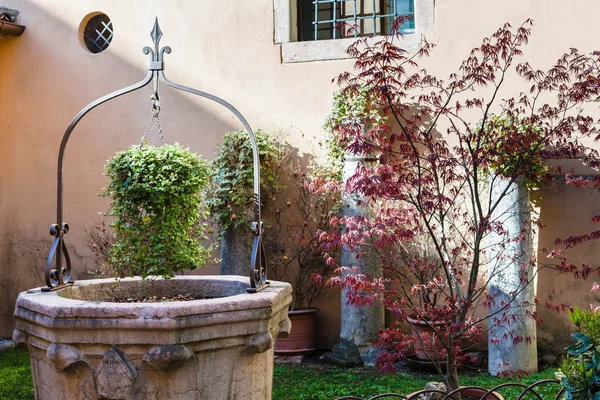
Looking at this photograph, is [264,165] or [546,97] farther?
[264,165]

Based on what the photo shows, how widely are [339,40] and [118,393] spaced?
4938mm

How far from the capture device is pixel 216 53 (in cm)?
806

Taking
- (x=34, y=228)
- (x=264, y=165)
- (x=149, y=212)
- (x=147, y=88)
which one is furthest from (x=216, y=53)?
(x=149, y=212)

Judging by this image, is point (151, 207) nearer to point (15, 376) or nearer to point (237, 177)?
point (237, 177)

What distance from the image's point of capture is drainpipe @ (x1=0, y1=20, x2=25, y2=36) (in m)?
8.50

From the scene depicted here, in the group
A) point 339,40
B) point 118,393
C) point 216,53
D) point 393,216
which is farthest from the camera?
point 216,53

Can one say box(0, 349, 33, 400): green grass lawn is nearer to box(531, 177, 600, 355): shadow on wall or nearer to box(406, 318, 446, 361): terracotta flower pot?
box(406, 318, 446, 361): terracotta flower pot

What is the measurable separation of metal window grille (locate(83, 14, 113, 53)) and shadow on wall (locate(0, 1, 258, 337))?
173 mm

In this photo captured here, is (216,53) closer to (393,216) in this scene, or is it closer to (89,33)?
(89,33)

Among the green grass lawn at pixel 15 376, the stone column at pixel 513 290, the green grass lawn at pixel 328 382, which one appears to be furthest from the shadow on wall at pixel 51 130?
the stone column at pixel 513 290

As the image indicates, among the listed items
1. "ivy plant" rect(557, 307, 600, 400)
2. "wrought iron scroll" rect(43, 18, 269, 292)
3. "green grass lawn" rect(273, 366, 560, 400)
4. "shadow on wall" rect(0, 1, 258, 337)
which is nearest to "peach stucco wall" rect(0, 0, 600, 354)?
"shadow on wall" rect(0, 1, 258, 337)

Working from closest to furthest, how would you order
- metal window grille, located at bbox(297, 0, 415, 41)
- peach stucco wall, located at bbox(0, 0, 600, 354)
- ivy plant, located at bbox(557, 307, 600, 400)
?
ivy plant, located at bbox(557, 307, 600, 400) → peach stucco wall, located at bbox(0, 0, 600, 354) → metal window grille, located at bbox(297, 0, 415, 41)

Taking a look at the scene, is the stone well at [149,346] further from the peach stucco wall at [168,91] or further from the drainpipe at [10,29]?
the drainpipe at [10,29]

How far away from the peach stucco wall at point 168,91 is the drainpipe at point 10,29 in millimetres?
82
